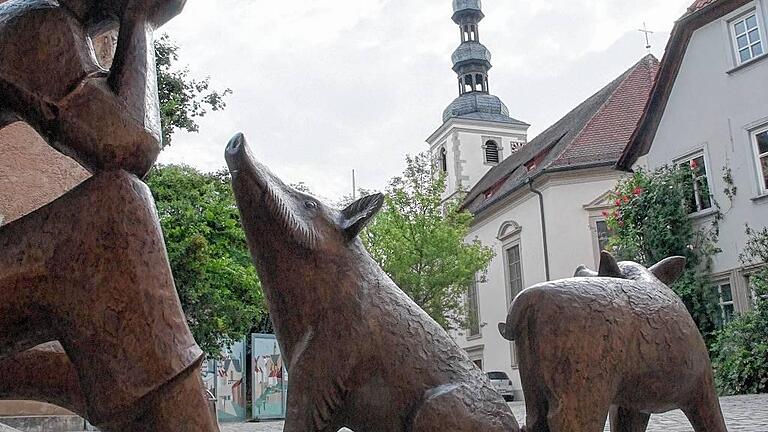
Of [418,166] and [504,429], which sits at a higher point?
[418,166]

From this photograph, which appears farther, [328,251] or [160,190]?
[160,190]

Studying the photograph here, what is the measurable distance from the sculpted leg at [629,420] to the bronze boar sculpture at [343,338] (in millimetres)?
290

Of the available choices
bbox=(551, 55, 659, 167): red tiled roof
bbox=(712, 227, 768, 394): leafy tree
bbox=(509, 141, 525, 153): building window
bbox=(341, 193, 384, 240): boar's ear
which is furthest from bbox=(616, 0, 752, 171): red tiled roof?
bbox=(509, 141, 525, 153): building window

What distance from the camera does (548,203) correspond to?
21.2 m

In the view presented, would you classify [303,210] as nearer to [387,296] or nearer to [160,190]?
[387,296]

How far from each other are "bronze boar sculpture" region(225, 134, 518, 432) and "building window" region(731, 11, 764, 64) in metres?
12.5

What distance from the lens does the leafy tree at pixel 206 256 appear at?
1099 centimetres

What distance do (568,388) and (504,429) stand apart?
0.13m

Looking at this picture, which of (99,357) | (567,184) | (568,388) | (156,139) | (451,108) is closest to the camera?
(99,357)

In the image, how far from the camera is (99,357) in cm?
92

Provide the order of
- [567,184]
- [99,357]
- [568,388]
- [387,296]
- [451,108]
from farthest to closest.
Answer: [451,108] → [567,184] → [387,296] → [568,388] → [99,357]

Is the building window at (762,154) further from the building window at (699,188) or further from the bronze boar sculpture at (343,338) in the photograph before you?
the bronze boar sculpture at (343,338)

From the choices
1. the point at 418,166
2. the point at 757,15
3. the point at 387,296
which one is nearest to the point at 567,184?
the point at 418,166

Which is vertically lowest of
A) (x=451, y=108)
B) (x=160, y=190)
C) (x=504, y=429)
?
(x=504, y=429)
